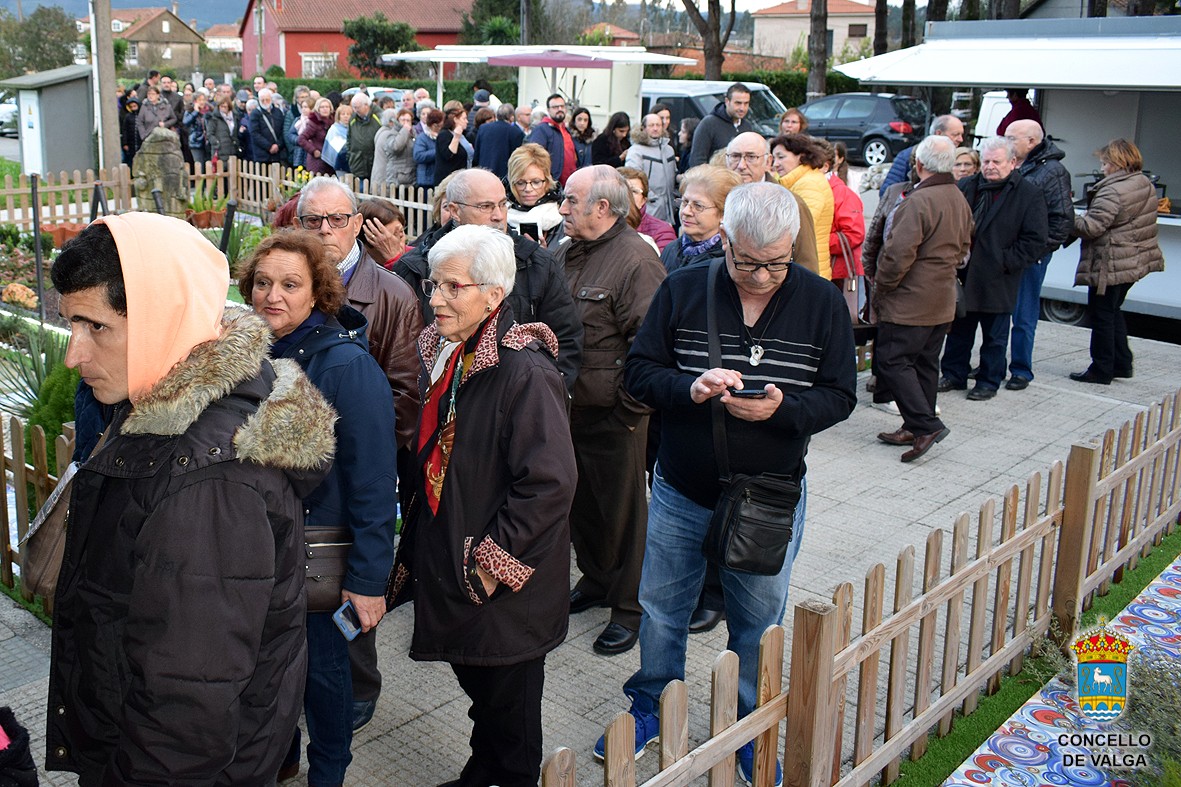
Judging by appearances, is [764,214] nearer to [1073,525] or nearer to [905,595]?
[905,595]

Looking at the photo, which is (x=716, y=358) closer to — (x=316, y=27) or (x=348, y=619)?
(x=348, y=619)

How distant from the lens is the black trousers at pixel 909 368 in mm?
6922

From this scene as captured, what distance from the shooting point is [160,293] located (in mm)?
2076

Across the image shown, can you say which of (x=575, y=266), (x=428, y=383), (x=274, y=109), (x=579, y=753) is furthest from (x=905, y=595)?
(x=274, y=109)

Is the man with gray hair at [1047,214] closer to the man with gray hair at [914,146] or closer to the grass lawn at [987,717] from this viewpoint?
the man with gray hair at [914,146]

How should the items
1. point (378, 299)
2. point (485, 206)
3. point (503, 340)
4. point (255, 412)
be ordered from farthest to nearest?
point (485, 206) < point (378, 299) < point (503, 340) < point (255, 412)

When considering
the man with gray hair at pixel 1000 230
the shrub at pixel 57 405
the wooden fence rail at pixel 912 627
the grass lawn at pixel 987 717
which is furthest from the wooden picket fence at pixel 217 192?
the grass lawn at pixel 987 717

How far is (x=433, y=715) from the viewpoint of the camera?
155 inches

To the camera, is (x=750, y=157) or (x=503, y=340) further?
(x=750, y=157)

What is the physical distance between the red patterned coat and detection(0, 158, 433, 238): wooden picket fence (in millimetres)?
8300

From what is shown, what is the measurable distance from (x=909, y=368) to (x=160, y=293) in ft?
18.5

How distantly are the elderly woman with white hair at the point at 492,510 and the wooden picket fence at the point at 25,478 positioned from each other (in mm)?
1922

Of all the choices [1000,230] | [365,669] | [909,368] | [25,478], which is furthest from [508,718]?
[1000,230]

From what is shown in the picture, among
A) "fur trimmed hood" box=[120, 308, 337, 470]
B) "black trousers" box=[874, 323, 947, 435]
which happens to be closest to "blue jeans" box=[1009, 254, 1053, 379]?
"black trousers" box=[874, 323, 947, 435]
